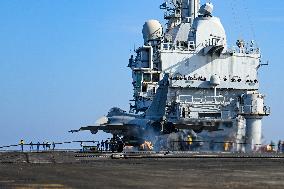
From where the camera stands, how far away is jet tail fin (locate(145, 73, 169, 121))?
60562 millimetres

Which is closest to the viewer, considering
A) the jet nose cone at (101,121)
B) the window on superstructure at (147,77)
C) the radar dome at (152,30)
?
the jet nose cone at (101,121)

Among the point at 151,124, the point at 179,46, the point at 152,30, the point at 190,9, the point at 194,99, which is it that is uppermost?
the point at 190,9

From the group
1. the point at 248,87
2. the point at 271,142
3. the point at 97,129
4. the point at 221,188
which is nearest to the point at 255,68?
the point at 248,87

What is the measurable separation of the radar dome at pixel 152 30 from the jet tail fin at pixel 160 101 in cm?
1463

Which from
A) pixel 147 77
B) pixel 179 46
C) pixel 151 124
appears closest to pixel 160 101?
pixel 151 124

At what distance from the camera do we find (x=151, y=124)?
5772cm

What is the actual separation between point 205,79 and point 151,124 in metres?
11.5

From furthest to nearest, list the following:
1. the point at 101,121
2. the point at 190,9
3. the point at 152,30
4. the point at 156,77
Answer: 1. the point at 190,9
2. the point at 152,30
3. the point at 156,77
4. the point at 101,121

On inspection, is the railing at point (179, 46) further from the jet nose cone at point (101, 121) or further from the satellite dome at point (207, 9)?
the jet nose cone at point (101, 121)

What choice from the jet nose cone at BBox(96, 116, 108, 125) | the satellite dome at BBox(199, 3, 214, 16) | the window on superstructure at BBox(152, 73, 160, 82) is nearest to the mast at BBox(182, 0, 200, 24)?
the satellite dome at BBox(199, 3, 214, 16)

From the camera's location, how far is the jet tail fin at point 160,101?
60.6m

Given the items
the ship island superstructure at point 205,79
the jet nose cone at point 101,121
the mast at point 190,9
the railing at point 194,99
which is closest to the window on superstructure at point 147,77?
the ship island superstructure at point 205,79

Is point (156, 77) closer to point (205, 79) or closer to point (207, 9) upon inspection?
point (205, 79)

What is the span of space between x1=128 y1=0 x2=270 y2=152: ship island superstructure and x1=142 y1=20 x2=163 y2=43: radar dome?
0.20 m
